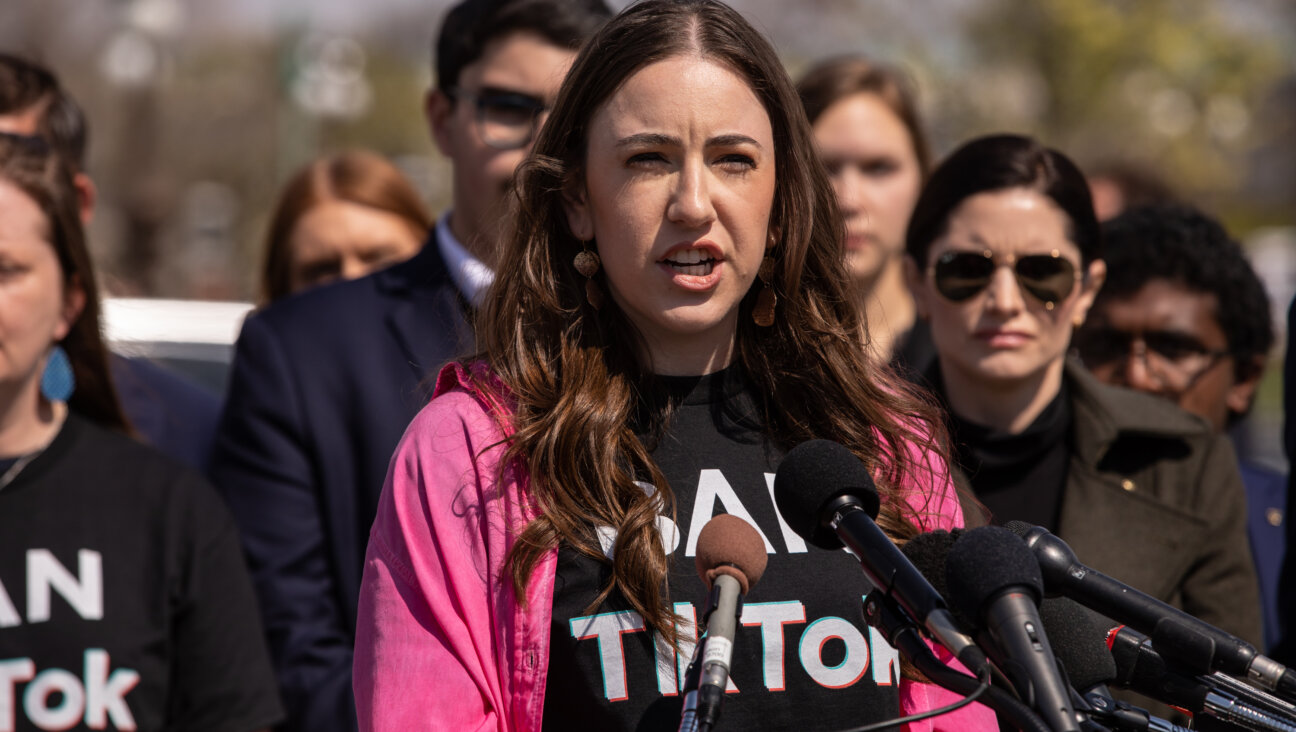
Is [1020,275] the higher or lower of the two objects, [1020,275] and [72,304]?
the higher

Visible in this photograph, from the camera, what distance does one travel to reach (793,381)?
2885 mm

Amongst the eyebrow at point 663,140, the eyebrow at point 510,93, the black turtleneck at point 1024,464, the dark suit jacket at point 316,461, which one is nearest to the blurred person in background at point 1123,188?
the black turtleneck at point 1024,464

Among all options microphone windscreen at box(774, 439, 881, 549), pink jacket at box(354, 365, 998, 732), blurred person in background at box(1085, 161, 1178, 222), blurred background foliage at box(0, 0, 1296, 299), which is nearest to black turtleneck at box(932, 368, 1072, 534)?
pink jacket at box(354, 365, 998, 732)

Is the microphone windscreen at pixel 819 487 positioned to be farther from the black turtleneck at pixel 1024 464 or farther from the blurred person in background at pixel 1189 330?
the blurred person in background at pixel 1189 330

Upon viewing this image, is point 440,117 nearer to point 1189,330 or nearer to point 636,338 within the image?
point 636,338

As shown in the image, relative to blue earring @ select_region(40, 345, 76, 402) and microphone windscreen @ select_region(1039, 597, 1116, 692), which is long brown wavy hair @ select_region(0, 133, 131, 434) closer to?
blue earring @ select_region(40, 345, 76, 402)

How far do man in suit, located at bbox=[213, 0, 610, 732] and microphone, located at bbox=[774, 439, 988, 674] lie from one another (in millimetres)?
1765

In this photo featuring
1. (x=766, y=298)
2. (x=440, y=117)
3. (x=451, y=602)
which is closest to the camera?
(x=451, y=602)

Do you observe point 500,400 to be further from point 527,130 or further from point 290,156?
point 290,156

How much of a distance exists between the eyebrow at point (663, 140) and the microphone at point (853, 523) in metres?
0.70

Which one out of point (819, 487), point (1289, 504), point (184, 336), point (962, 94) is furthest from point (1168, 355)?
point (962, 94)

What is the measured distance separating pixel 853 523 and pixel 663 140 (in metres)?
0.91

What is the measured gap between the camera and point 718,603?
6.59 feet

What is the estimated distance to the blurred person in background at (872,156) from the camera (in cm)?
536
